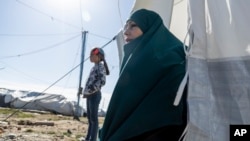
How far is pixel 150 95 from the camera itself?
1.40m

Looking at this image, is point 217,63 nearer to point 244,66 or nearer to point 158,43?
point 244,66

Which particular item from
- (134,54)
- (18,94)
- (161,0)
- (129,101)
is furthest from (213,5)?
(18,94)

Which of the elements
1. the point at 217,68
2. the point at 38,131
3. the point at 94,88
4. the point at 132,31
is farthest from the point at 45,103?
the point at 217,68

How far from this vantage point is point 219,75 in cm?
134

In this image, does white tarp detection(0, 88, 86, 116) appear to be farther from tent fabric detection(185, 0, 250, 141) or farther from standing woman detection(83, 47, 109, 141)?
tent fabric detection(185, 0, 250, 141)

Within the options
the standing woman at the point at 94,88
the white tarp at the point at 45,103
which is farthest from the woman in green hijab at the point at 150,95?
the white tarp at the point at 45,103

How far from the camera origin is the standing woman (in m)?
3.62

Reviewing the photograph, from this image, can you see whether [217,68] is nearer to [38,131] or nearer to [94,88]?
[94,88]

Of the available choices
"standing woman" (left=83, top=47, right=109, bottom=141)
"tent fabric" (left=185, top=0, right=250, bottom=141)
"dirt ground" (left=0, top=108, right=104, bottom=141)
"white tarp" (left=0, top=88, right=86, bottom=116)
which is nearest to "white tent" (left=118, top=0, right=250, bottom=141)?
"tent fabric" (left=185, top=0, right=250, bottom=141)

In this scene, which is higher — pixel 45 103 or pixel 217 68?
pixel 217 68

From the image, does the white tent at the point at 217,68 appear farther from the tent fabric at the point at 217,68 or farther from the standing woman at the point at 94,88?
the standing woman at the point at 94,88

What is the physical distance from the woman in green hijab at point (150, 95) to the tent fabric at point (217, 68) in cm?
13

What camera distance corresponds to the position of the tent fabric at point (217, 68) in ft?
4.08

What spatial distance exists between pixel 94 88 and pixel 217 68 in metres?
2.43
